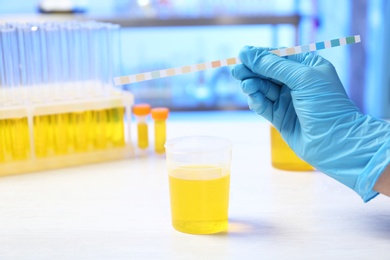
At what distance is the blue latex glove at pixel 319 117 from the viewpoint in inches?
37.4

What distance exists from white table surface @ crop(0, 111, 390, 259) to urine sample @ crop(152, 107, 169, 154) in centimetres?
10

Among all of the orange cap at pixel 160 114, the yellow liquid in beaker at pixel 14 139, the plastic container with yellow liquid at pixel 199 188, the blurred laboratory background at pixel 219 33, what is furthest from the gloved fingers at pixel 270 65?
the blurred laboratory background at pixel 219 33

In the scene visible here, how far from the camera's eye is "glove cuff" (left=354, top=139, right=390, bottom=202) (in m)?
0.92

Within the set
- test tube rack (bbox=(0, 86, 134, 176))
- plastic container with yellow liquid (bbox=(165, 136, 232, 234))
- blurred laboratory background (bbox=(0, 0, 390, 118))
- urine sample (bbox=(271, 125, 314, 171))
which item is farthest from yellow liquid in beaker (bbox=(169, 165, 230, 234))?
blurred laboratory background (bbox=(0, 0, 390, 118))

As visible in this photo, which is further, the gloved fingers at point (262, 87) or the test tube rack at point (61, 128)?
the test tube rack at point (61, 128)

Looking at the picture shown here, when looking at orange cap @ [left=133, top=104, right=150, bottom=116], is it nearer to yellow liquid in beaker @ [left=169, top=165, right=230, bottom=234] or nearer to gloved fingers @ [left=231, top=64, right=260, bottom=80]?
gloved fingers @ [left=231, top=64, right=260, bottom=80]

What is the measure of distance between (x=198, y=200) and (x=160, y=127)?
632 mm

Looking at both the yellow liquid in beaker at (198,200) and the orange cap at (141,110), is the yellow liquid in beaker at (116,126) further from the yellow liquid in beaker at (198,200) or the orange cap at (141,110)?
the yellow liquid in beaker at (198,200)

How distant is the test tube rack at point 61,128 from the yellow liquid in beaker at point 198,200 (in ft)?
1.83

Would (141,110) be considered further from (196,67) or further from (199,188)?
(199,188)

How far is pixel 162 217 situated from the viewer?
104cm

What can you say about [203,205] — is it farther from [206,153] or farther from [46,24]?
[46,24]

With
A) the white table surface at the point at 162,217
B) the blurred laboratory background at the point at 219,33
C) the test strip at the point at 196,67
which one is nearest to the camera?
the white table surface at the point at 162,217

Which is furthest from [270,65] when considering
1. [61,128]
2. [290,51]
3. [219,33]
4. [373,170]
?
[219,33]
